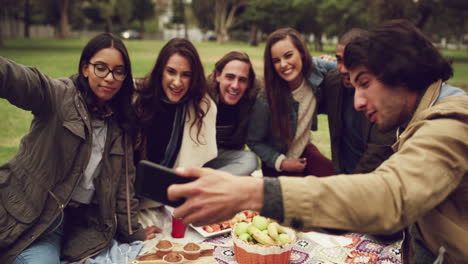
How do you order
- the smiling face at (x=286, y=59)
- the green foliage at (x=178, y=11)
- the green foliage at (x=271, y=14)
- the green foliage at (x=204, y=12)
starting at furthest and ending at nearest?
the green foliage at (x=204, y=12), the green foliage at (x=178, y=11), the green foliage at (x=271, y=14), the smiling face at (x=286, y=59)

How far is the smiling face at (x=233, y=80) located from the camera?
480 centimetres

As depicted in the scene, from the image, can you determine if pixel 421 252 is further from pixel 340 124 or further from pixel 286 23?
pixel 286 23

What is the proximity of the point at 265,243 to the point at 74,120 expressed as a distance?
1.83m

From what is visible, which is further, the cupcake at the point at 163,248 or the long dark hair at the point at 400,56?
the cupcake at the point at 163,248

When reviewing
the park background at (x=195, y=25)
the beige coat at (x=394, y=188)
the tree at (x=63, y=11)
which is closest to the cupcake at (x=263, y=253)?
the beige coat at (x=394, y=188)

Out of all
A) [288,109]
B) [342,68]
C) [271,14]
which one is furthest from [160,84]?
[271,14]

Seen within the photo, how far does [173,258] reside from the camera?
346cm

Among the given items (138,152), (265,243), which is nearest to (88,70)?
(138,152)

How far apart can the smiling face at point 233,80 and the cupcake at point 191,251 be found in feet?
6.07

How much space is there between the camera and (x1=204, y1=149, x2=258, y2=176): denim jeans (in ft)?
16.3

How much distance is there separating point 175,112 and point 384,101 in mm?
2893

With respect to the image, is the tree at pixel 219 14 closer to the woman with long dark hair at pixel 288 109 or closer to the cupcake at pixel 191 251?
the woman with long dark hair at pixel 288 109

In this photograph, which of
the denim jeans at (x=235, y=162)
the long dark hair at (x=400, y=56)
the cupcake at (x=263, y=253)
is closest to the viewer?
the long dark hair at (x=400, y=56)

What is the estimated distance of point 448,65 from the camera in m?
2.22
